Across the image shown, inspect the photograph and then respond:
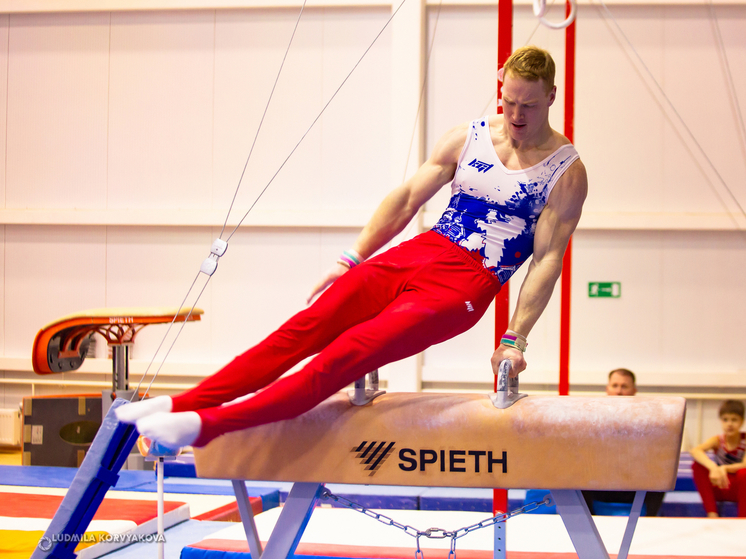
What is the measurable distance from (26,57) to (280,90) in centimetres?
280

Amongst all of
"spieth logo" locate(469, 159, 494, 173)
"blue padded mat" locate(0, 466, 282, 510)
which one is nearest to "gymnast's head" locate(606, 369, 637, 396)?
"blue padded mat" locate(0, 466, 282, 510)

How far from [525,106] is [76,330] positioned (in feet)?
13.1

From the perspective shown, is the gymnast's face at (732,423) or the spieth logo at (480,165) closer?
the spieth logo at (480,165)

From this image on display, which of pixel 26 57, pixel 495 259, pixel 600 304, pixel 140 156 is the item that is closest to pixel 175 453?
pixel 495 259

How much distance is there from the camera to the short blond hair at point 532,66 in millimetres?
2078

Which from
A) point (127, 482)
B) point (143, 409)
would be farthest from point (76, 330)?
point (143, 409)

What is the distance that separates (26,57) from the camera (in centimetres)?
687

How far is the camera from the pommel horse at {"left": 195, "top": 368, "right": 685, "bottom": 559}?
6.66ft

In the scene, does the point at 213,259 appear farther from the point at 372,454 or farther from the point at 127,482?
the point at 127,482

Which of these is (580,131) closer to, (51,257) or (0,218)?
(51,257)

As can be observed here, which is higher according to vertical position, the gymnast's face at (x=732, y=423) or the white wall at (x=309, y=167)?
the white wall at (x=309, y=167)

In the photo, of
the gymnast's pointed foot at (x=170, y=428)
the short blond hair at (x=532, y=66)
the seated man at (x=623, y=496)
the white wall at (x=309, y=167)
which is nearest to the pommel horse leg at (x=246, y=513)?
the gymnast's pointed foot at (x=170, y=428)

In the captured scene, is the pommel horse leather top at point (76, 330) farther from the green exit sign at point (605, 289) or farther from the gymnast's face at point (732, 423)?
the gymnast's face at point (732, 423)

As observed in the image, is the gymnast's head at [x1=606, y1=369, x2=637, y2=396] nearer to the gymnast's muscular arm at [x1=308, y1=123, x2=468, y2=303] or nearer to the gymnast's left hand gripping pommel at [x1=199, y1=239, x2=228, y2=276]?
the gymnast's muscular arm at [x1=308, y1=123, x2=468, y2=303]
